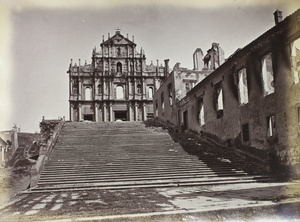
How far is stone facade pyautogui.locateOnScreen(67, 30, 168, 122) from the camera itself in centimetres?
4084

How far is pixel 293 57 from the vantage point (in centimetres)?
1262

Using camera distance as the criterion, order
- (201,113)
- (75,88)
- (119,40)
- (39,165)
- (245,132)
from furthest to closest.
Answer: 1. (119,40)
2. (75,88)
3. (201,113)
4. (245,132)
5. (39,165)

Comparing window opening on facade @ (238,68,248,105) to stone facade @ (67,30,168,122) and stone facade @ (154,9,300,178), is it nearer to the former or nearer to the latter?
stone facade @ (154,9,300,178)

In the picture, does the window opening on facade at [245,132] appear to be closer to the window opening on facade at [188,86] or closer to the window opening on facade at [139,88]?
the window opening on facade at [188,86]

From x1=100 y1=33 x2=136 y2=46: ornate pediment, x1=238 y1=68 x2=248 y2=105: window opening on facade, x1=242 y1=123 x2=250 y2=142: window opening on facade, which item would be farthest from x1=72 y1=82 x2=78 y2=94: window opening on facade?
x1=242 y1=123 x2=250 y2=142: window opening on facade

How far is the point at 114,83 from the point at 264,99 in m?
30.9

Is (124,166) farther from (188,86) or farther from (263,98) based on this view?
(188,86)

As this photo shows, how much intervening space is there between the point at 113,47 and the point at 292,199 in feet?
129

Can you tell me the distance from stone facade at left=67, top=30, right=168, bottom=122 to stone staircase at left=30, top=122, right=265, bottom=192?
21109 mm

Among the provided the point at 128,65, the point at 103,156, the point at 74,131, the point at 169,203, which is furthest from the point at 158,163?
the point at 128,65

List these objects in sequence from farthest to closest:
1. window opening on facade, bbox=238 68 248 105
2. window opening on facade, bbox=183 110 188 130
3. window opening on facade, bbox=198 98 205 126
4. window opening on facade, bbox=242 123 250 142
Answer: window opening on facade, bbox=183 110 188 130, window opening on facade, bbox=198 98 205 126, window opening on facade, bbox=238 68 248 105, window opening on facade, bbox=242 123 250 142

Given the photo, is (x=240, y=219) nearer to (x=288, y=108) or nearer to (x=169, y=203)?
(x=169, y=203)

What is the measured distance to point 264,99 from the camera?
46.0 ft

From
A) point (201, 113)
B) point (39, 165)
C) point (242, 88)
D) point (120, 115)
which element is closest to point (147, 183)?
point (39, 165)
